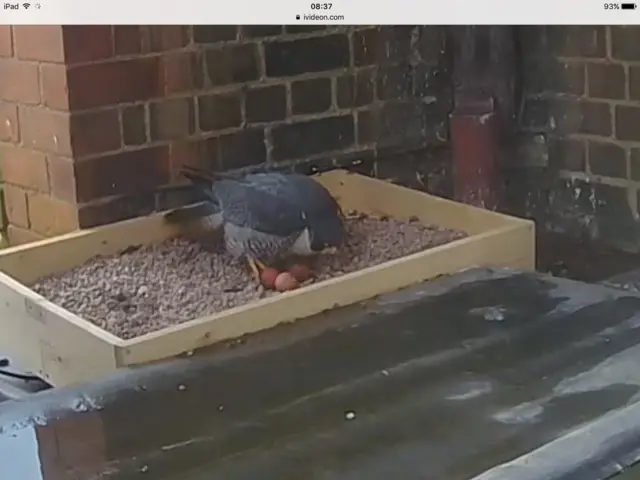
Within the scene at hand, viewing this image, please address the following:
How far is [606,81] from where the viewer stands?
113 centimetres

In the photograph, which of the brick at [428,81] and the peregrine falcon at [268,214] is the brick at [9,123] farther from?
Result: the brick at [428,81]

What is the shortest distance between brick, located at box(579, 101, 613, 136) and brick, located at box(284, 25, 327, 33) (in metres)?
0.30

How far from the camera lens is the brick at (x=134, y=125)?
43.9 inches

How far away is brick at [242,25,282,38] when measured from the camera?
986 millimetres

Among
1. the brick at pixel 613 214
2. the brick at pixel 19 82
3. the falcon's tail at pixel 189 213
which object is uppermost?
the brick at pixel 19 82

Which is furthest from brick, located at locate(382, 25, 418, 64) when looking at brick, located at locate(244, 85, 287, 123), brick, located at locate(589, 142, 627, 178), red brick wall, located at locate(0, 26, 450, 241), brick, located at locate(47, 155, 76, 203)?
brick, located at locate(47, 155, 76, 203)

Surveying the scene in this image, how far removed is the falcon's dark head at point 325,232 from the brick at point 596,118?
0.26 metres

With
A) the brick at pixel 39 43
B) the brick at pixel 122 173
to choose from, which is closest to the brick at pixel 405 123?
the brick at pixel 122 173

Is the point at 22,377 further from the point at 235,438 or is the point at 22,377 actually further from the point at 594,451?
the point at 594,451

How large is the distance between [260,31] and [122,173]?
0.22 m

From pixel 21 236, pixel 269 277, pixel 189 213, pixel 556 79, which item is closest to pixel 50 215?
pixel 21 236

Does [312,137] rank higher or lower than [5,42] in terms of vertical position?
lower

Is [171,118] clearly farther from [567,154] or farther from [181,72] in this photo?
[567,154]

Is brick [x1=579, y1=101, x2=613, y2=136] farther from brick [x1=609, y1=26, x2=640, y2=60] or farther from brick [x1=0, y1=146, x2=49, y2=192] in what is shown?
brick [x1=0, y1=146, x2=49, y2=192]
